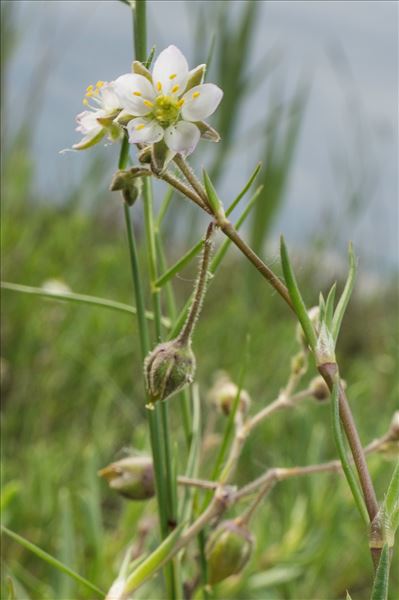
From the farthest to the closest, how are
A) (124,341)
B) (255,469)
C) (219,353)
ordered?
(219,353) → (124,341) → (255,469)

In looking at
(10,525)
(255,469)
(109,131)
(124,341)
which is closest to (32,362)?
(124,341)

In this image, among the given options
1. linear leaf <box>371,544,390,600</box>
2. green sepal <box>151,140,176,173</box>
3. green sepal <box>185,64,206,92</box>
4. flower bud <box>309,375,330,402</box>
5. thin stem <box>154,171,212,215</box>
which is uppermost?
green sepal <box>185,64,206,92</box>

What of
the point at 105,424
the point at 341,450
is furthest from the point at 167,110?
the point at 105,424

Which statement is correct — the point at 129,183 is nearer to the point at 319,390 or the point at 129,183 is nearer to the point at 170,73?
the point at 170,73

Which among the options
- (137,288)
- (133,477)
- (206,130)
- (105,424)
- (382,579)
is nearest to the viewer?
(382,579)

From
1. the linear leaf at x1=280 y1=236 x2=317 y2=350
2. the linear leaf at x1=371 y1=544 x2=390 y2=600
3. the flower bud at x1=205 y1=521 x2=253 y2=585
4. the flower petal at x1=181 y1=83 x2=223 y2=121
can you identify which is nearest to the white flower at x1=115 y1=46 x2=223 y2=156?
the flower petal at x1=181 y1=83 x2=223 y2=121

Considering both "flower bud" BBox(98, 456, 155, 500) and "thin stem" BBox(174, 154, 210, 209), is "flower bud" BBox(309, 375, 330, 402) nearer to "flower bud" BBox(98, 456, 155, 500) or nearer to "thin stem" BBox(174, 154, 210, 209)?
"flower bud" BBox(98, 456, 155, 500)

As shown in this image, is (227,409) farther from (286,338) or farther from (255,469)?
(286,338)
